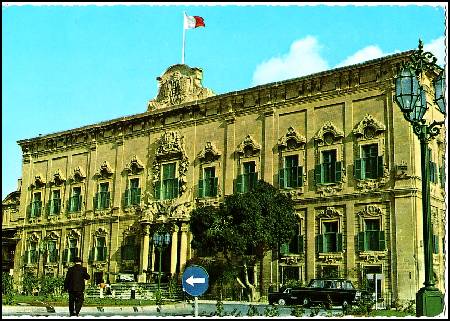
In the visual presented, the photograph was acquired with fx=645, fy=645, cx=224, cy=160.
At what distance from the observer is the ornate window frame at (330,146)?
31.4m

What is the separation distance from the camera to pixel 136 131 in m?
41.6

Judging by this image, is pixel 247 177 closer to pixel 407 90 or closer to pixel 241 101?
pixel 241 101

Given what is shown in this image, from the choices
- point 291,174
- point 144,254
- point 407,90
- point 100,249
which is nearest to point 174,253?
point 144,254

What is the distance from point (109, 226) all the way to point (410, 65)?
30206mm

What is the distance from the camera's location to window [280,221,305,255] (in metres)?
31.9

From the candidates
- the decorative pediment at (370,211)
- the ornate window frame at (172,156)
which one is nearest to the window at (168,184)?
the ornate window frame at (172,156)

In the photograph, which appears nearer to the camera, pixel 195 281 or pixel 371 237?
pixel 195 281

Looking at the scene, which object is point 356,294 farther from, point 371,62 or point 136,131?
point 136,131

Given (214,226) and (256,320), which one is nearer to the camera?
(256,320)

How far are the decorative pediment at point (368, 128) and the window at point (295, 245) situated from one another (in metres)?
5.63

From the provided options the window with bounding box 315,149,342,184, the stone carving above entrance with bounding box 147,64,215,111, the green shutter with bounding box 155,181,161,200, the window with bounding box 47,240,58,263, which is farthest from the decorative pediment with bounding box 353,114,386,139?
the window with bounding box 47,240,58,263

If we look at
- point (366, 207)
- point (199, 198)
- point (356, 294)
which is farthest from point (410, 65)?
point (199, 198)

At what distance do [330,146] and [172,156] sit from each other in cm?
1081

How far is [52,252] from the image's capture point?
44562 mm
